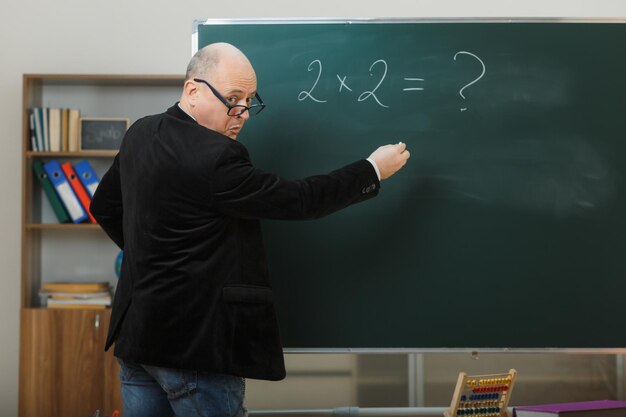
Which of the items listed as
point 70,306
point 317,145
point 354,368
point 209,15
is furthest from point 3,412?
point 317,145

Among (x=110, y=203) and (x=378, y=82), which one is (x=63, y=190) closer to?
(x=110, y=203)

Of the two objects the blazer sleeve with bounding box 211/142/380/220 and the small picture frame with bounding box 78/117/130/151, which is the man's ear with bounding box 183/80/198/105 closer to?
the blazer sleeve with bounding box 211/142/380/220

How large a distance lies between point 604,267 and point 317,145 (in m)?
0.98

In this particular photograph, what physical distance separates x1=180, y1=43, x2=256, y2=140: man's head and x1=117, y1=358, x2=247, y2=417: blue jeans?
0.62m

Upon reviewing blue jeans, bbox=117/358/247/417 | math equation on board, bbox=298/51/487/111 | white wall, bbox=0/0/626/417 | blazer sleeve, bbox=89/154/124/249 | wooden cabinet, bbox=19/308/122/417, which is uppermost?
white wall, bbox=0/0/626/417

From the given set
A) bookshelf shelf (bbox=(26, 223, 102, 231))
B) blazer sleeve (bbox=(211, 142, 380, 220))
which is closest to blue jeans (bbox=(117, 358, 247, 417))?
blazer sleeve (bbox=(211, 142, 380, 220))

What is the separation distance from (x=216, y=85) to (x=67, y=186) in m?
2.27

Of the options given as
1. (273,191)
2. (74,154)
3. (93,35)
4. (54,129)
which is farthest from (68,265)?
(273,191)

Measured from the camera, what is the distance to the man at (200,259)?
175cm

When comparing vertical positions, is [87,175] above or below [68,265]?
above

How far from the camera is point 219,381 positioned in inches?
70.7

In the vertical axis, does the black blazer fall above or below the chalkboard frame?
below

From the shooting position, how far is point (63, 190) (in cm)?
387

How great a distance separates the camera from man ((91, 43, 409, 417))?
1.75m
